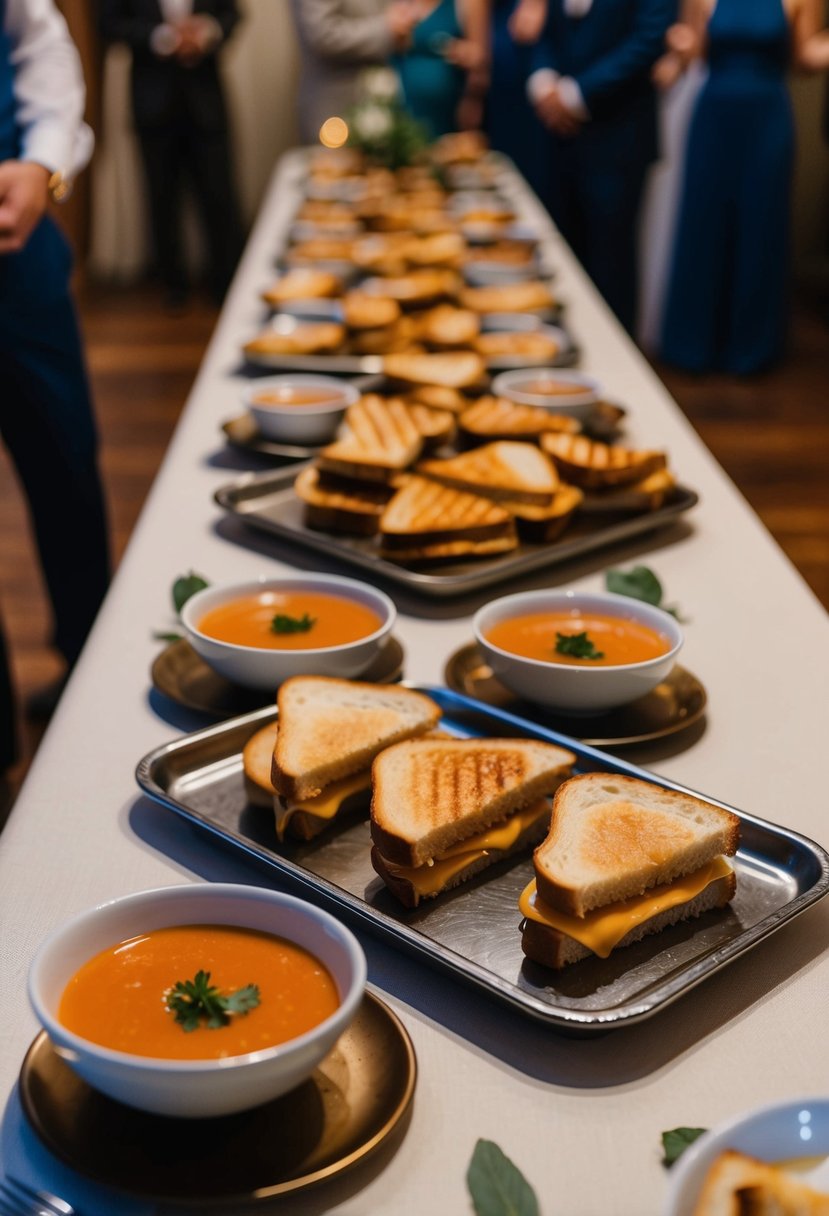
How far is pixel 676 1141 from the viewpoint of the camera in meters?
0.76

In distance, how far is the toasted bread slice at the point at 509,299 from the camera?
9.09ft

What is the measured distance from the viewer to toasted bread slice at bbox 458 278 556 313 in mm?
2770

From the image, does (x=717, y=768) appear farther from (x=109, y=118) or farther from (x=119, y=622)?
(x=109, y=118)

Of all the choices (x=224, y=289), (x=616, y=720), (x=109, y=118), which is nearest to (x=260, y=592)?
(x=616, y=720)

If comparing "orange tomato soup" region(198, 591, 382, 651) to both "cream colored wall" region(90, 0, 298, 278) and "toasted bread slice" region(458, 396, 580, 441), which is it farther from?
"cream colored wall" region(90, 0, 298, 278)

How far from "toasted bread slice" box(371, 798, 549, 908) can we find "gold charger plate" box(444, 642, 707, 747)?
171mm

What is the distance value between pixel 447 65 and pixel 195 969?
613 centimetres

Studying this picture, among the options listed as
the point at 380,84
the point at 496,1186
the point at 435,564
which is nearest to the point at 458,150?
the point at 380,84

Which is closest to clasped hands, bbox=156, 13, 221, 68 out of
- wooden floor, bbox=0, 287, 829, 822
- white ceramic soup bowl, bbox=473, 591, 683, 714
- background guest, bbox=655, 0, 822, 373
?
wooden floor, bbox=0, 287, 829, 822

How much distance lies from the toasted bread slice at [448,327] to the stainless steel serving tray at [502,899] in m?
1.39

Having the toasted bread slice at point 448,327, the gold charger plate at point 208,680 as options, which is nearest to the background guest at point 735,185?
the toasted bread slice at point 448,327

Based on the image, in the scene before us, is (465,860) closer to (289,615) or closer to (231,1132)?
(231,1132)

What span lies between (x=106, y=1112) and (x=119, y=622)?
0.80 meters

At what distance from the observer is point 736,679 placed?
54.1 inches
